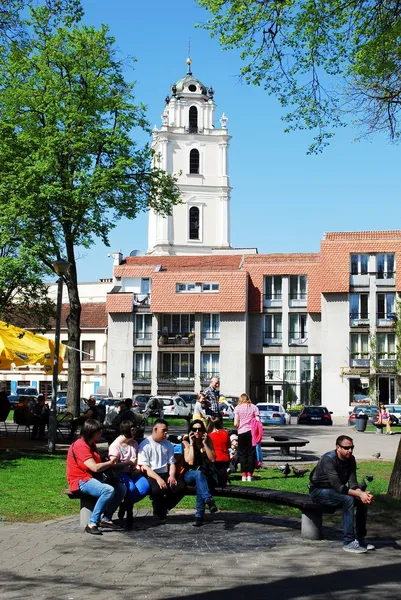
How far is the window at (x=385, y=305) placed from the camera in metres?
64.6

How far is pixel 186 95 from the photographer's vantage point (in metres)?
107

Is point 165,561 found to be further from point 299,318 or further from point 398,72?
point 299,318

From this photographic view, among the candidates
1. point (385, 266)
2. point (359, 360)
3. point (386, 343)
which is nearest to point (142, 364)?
point (359, 360)

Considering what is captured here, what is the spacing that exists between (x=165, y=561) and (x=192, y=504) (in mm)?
4232

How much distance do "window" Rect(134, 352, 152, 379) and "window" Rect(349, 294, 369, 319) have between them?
17296 mm

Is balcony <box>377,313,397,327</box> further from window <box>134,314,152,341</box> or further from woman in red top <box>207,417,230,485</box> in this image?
woman in red top <box>207,417,230,485</box>

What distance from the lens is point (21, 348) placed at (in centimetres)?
2336

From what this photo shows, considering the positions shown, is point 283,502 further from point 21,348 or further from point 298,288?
point 298,288

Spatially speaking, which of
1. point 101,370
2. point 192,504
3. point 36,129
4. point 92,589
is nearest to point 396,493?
point 192,504

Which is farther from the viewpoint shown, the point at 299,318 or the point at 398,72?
the point at 299,318

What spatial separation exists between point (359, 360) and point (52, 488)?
2063 inches

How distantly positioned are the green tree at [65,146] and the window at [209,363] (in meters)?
35.9

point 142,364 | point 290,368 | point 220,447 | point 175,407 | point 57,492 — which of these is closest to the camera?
point 57,492

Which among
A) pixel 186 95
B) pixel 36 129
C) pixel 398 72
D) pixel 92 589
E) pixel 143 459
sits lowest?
pixel 92 589
